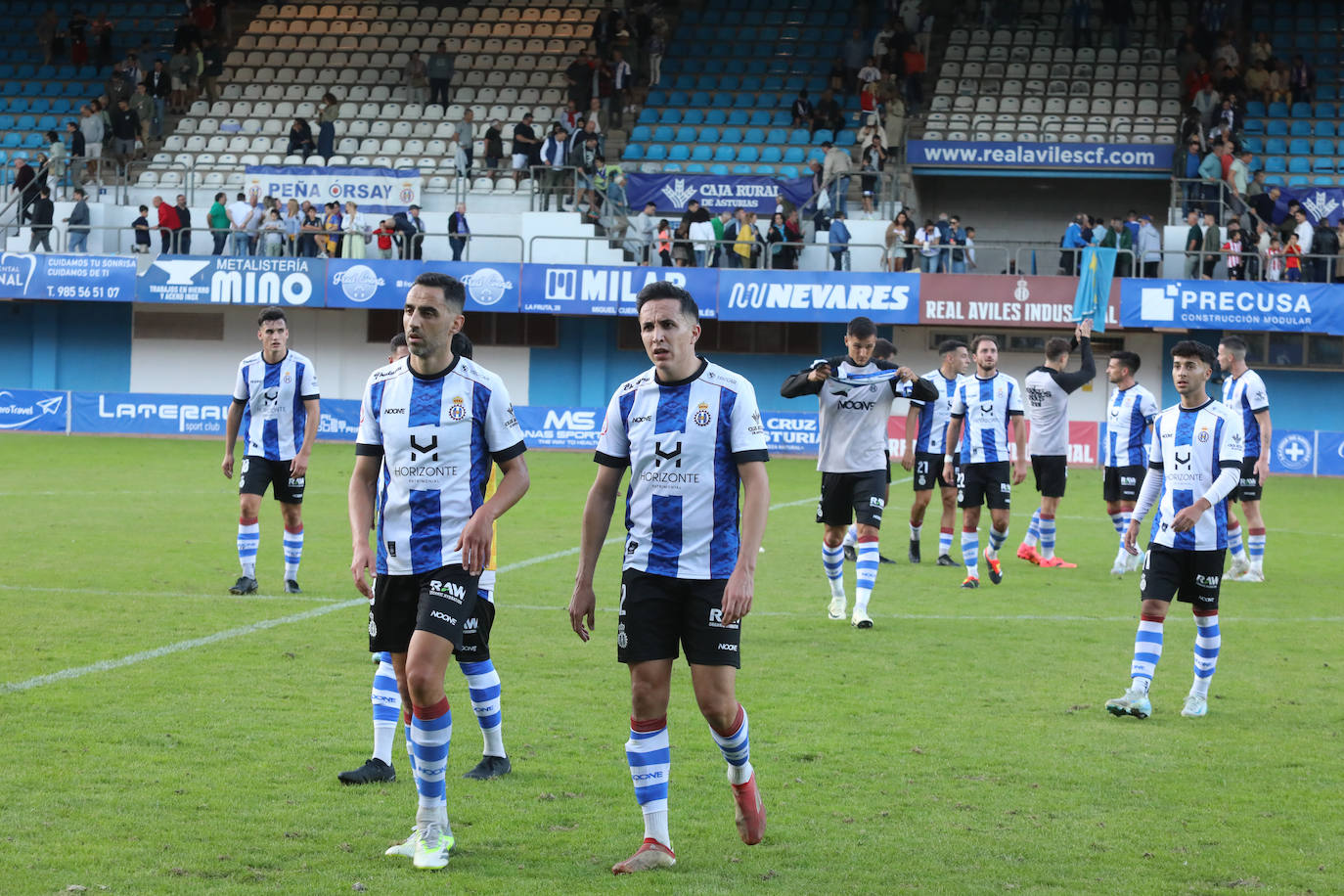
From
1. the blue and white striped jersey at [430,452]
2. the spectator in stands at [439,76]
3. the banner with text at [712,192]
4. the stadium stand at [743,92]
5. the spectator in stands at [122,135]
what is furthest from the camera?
the spectator in stands at [439,76]

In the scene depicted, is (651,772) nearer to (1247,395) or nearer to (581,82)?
(1247,395)

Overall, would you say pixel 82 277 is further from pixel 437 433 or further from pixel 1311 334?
pixel 437 433

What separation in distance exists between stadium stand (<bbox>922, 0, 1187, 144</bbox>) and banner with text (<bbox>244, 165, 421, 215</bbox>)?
13.5 m

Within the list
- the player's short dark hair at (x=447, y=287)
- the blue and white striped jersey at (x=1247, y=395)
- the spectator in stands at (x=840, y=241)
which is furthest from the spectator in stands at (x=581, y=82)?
the player's short dark hair at (x=447, y=287)

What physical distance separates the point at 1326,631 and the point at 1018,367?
2437 cm

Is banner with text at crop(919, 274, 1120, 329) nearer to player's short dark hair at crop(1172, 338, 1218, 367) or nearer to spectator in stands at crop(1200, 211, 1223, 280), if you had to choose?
spectator in stands at crop(1200, 211, 1223, 280)

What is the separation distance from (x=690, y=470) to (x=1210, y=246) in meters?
29.5

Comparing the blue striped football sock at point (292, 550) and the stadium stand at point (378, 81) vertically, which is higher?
the stadium stand at point (378, 81)

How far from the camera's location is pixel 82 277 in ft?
115

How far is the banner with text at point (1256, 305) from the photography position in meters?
31.8

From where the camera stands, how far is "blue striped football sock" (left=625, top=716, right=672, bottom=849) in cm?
567

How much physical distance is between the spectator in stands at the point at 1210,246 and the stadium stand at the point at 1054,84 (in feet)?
18.7

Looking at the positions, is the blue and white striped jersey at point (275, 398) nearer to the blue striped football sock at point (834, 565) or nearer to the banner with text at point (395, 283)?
the blue striped football sock at point (834, 565)

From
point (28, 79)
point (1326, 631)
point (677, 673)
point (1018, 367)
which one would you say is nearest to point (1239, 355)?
point (1326, 631)
